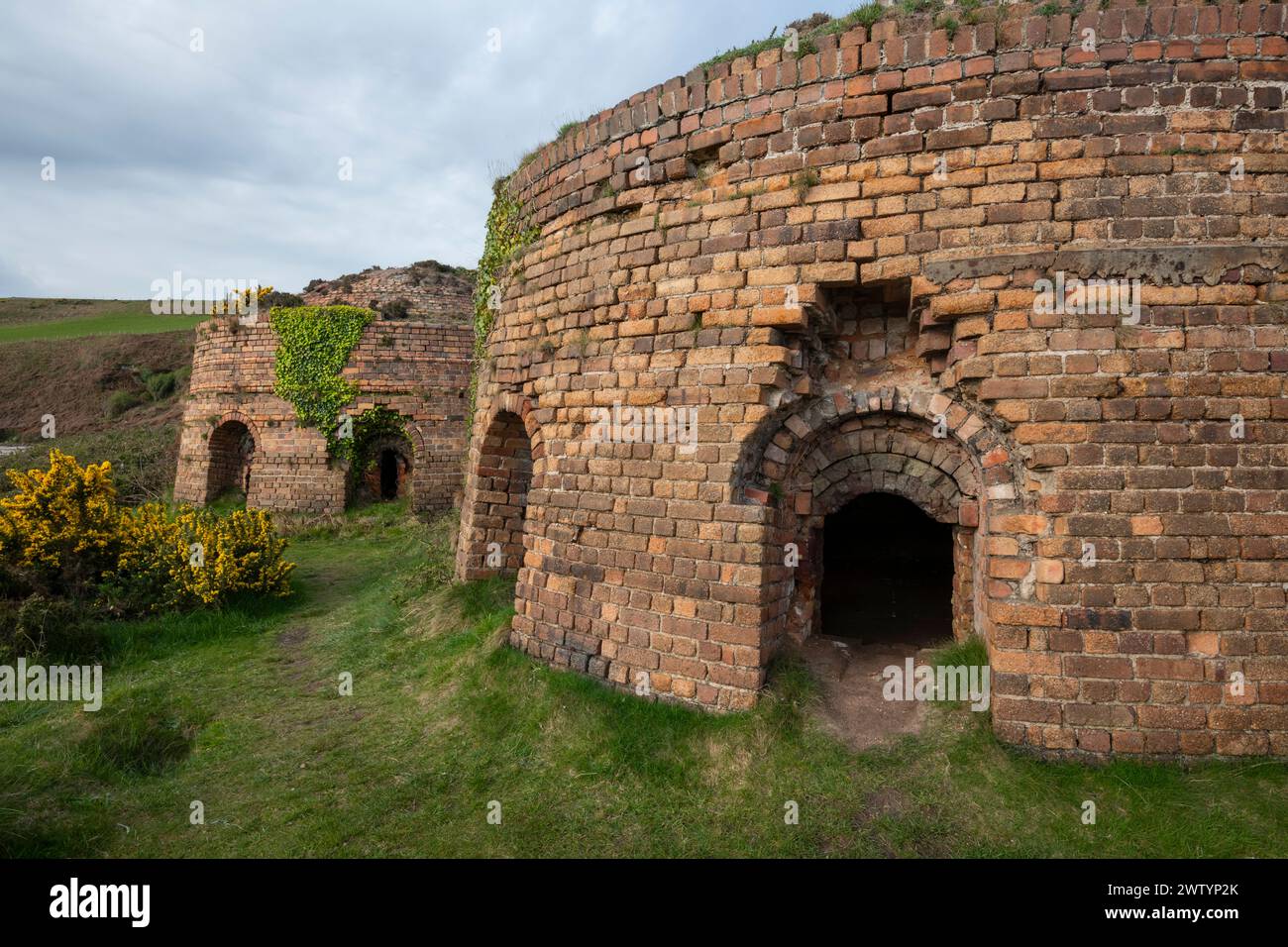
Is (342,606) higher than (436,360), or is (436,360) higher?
(436,360)

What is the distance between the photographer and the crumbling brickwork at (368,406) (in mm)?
13953

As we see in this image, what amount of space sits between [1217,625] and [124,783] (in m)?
6.65

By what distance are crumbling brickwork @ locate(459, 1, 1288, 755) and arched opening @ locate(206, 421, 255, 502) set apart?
532 inches

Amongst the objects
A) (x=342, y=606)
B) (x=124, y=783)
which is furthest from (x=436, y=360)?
(x=124, y=783)

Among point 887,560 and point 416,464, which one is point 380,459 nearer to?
point 416,464

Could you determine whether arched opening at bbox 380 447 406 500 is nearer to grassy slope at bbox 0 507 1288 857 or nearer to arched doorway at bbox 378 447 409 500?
arched doorway at bbox 378 447 409 500

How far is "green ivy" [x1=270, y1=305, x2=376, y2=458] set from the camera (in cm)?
1395

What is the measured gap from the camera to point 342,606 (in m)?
8.41

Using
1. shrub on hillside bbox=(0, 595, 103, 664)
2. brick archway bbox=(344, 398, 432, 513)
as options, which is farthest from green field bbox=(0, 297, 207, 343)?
shrub on hillside bbox=(0, 595, 103, 664)

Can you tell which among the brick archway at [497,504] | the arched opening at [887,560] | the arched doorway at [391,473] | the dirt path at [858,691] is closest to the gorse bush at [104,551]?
the brick archway at [497,504]

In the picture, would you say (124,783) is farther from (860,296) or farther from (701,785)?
(860,296)

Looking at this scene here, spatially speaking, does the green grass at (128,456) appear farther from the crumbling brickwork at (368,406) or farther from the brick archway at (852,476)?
the brick archway at (852,476)

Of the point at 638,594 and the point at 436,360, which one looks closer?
the point at 638,594

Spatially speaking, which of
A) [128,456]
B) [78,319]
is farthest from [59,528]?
[78,319]
